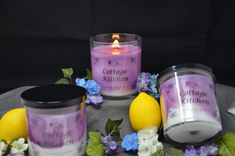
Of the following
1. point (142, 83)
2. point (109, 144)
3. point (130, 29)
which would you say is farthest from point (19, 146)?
point (130, 29)

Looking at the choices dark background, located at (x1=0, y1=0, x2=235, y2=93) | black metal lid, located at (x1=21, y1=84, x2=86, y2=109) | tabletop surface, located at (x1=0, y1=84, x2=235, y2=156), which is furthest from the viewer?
dark background, located at (x1=0, y1=0, x2=235, y2=93)

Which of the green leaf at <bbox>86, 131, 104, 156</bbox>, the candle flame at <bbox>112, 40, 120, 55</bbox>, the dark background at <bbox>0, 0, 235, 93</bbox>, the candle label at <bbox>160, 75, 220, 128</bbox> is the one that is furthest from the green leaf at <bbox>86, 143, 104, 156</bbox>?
the dark background at <bbox>0, 0, 235, 93</bbox>

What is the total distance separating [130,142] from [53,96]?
140 mm

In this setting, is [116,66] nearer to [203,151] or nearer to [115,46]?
[115,46]

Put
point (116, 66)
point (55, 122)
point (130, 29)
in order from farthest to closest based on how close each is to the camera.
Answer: point (130, 29), point (116, 66), point (55, 122)

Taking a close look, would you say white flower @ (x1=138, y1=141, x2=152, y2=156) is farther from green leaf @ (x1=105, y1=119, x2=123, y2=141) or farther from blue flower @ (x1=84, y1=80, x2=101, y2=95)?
blue flower @ (x1=84, y1=80, x2=101, y2=95)

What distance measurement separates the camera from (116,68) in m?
0.72

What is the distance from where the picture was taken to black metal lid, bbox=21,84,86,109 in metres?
0.54

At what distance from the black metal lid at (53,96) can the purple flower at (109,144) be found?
81 mm

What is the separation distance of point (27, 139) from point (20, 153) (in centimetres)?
2

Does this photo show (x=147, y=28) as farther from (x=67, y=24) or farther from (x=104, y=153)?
(x=104, y=153)

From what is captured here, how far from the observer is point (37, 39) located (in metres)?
0.97

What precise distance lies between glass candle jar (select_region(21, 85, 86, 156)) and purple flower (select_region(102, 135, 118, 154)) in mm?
40

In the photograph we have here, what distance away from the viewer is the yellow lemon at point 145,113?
0.63 m
